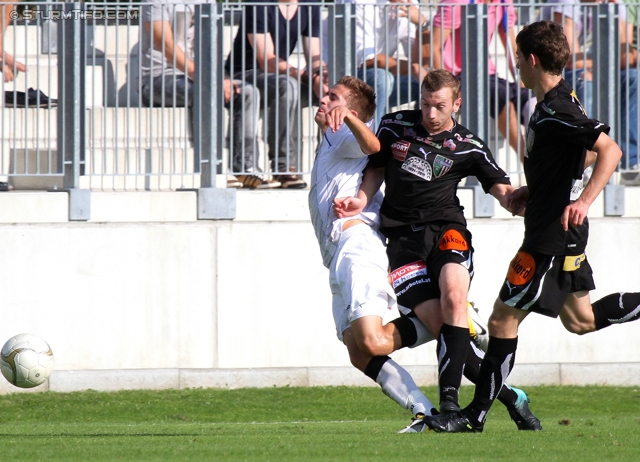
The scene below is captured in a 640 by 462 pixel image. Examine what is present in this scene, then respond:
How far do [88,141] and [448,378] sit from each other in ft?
17.7

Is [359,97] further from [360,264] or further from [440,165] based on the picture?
[360,264]

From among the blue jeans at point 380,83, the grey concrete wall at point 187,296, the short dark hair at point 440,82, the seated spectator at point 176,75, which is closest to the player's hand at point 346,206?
the short dark hair at point 440,82

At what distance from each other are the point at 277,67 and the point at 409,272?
458 cm

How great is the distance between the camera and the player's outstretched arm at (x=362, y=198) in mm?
6764

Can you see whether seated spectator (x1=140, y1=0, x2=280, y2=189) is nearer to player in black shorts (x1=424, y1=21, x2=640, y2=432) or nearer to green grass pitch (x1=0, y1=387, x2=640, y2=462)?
green grass pitch (x1=0, y1=387, x2=640, y2=462)

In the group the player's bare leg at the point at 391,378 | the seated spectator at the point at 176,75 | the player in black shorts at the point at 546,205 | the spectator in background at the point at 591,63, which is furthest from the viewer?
the spectator in background at the point at 591,63

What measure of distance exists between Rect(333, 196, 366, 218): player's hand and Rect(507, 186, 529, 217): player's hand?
925 millimetres

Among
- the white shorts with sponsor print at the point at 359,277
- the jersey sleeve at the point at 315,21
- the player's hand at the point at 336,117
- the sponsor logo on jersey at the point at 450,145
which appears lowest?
the white shorts with sponsor print at the point at 359,277

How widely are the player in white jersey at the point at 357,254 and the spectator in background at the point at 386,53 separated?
3634 millimetres

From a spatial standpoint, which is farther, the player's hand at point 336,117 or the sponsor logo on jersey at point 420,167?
the sponsor logo on jersey at point 420,167

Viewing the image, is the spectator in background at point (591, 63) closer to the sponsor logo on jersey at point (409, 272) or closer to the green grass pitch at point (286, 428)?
the green grass pitch at point (286, 428)

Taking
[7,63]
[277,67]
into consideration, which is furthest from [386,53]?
[7,63]

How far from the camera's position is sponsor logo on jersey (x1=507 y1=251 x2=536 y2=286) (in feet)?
20.0

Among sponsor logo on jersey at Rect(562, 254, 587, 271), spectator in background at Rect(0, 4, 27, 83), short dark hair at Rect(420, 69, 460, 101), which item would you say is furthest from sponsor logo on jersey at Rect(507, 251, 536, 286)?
spectator in background at Rect(0, 4, 27, 83)
